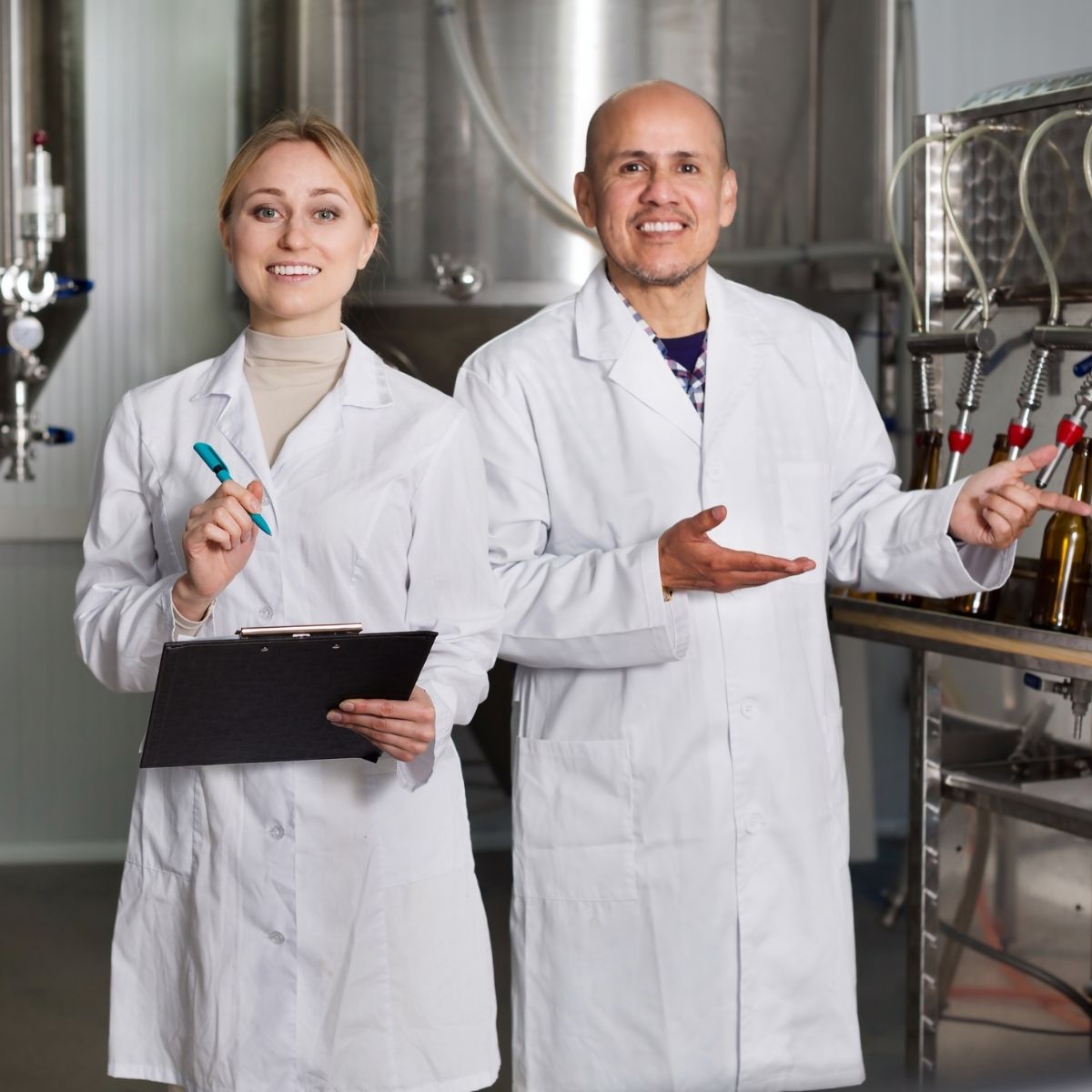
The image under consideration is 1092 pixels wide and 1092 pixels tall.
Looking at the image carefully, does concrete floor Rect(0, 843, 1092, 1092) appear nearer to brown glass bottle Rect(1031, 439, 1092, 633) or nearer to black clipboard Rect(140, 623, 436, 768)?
brown glass bottle Rect(1031, 439, 1092, 633)

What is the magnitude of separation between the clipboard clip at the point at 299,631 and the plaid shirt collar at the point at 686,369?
2.11 ft

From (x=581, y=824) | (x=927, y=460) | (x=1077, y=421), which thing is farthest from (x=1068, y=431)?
Answer: (x=581, y=824)

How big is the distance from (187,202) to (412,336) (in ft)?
2.79

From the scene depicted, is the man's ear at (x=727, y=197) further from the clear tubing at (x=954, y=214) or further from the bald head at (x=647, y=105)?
the clear tubing at (x=954, y=214)

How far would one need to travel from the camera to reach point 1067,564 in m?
1.83

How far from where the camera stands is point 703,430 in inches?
62.9

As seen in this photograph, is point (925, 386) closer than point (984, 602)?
No

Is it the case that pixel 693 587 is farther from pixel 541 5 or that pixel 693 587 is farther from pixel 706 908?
pixel 541 5

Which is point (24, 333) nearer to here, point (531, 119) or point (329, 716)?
point (531, 119)

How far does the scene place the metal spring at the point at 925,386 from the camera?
2055 millimetres

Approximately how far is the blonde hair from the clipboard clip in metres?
0.43

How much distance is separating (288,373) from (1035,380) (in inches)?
39.0

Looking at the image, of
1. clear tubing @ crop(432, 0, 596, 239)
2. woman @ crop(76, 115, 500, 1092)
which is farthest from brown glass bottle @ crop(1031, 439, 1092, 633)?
clear tubing @ crop(432, 0, 596, 239)

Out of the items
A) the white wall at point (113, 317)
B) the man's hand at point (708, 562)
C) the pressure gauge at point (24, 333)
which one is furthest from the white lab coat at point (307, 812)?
the white wall at point (113, 317)
